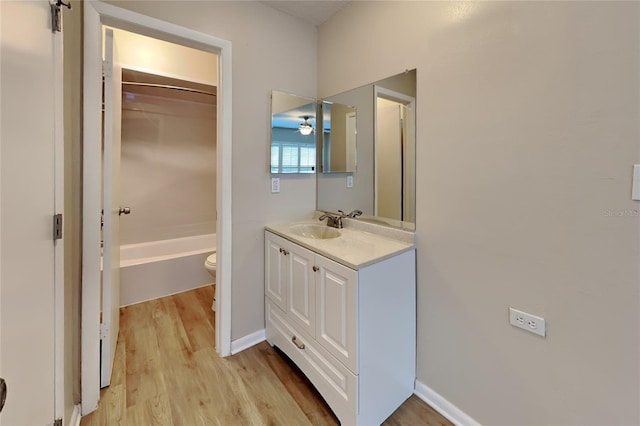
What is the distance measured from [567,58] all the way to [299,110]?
1.66 metres

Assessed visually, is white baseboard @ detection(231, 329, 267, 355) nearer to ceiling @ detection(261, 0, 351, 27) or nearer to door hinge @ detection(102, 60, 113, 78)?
door hinge @ detection(102, 60, 113, 78)

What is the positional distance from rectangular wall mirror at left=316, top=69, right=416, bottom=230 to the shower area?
1887mm

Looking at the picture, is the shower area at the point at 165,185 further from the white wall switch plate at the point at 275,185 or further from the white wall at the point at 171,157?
the white wall switch plate at the point at 275,185

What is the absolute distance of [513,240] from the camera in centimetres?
124

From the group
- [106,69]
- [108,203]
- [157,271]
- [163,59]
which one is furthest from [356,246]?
[163,59]

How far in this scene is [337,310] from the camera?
4.66 feet

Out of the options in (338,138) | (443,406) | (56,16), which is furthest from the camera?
(338,138)

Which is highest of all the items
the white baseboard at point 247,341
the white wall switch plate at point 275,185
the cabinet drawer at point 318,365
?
the white wall switch plate at point 275,185

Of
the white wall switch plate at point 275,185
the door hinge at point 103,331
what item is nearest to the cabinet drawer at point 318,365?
the white wall switch plate at point 275,185

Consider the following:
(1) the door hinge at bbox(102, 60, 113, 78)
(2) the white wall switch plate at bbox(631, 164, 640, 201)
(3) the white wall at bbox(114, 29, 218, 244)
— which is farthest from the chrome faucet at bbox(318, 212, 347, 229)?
(3) the white wall at bbox(114, 29, 218, 244)

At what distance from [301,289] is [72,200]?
128 cm

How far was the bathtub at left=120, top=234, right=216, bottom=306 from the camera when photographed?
275cm

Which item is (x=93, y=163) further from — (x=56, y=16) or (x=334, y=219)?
(x=334, y=219)

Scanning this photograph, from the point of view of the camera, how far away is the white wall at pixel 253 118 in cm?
194
